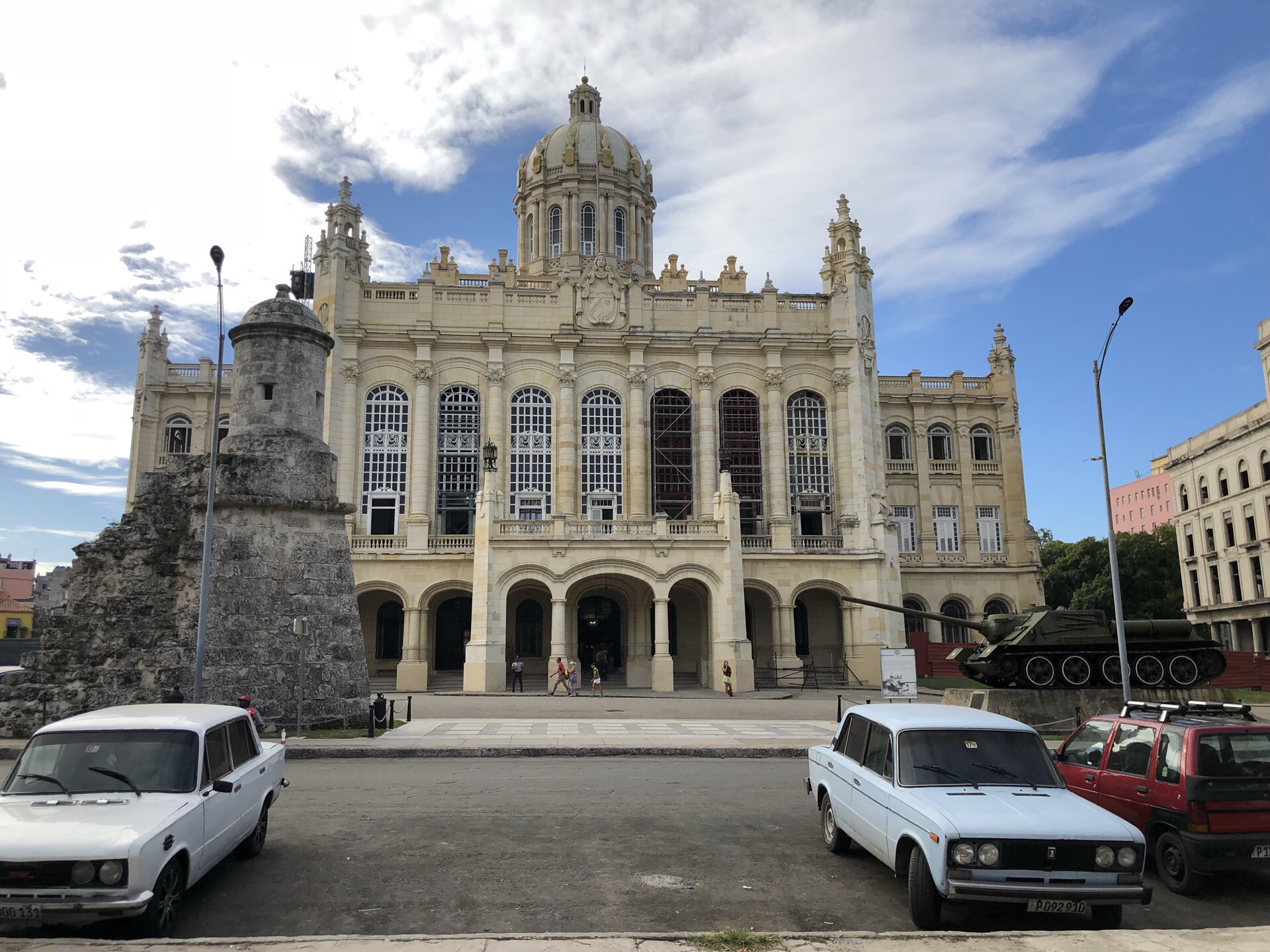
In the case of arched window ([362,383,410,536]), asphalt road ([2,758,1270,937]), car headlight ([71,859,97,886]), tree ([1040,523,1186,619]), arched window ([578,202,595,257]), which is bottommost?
asphalt road ([2,758,1270,937])

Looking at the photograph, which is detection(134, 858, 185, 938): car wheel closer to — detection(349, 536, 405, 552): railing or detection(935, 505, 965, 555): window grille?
detection(349, 536, 405, 552): railing

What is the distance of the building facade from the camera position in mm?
50250

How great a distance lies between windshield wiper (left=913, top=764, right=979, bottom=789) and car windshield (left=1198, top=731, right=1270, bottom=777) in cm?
216

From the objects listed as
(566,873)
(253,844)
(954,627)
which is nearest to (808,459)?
(954,627)

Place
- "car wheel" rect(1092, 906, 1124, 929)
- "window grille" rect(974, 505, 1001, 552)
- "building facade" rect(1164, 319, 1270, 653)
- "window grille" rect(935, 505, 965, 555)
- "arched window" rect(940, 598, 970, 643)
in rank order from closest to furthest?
"car wheel" rect(1092, 906, 1124, 929)
"arched window" rect(940, 598, 970, 643)
"window grille" rect(935, 505, 965, 555)
"window grille" rect(974, 505, 1001, 552)
"building facade" rect(1164, 319, 1270, 653)

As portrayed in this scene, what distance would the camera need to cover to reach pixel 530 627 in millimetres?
40094

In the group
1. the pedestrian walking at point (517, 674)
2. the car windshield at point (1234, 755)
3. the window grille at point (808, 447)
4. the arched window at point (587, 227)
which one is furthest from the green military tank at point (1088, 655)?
the arched window at point (587, 227)

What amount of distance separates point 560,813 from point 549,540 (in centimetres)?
2325

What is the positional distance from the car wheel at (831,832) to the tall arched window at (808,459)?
1272 inches

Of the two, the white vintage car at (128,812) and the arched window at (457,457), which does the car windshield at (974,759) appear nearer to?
the white vintage car at (128,812)

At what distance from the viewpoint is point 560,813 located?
10.9m

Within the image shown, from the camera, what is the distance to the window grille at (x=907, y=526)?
4697 centimetres

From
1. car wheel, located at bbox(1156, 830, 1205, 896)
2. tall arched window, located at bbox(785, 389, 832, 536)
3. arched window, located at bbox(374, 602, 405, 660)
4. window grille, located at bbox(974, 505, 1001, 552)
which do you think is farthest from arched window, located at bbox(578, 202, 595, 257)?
car wheel, located at bbox(1156, 830, 1205, 896)

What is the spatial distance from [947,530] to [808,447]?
10.7 meters
